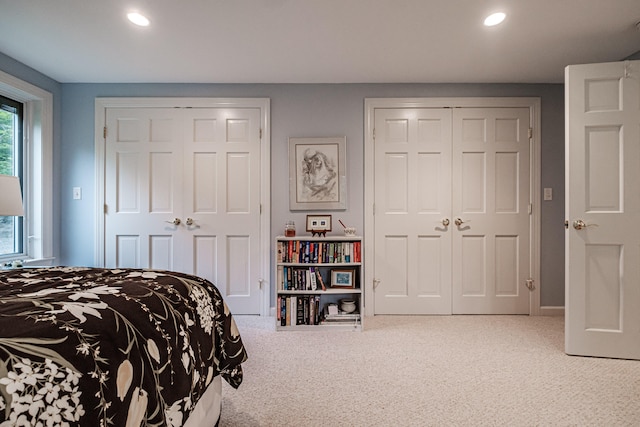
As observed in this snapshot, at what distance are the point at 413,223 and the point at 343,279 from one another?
3.01ft

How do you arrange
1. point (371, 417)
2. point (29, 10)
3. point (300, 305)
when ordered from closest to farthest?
point (371, 417)
point (29, 10)
point (300, 305)

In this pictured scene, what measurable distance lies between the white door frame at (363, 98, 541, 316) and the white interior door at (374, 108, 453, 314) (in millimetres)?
71

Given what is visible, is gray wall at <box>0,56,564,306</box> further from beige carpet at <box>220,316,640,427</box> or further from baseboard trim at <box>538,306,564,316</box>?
beige carpet at <box>220,316,640,427</box>

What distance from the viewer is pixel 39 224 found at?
2.98 m

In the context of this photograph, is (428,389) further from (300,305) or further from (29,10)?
(29,10)

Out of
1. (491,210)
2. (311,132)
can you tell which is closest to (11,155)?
A: (311,132)

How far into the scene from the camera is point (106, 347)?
2.60ft

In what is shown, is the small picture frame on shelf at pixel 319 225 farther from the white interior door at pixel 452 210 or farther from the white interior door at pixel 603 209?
the white interior door at pixel 603 209

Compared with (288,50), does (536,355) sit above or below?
below

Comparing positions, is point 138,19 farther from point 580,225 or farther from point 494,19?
point 580,225

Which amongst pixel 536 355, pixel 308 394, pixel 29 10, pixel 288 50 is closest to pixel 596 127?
pixel 536 355

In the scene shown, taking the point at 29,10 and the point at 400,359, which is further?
the point at 400,359

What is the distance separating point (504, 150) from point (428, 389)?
7.99ft

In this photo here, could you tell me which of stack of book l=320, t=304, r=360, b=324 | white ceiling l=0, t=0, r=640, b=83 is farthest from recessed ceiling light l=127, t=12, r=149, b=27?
stack of book l=320, t=304, r=360, b=324
